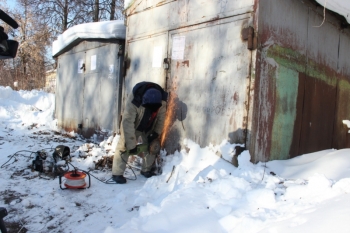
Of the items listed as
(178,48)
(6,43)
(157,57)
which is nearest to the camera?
(6,43)

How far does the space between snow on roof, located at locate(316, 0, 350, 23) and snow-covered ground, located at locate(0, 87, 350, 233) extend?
7.66 ft

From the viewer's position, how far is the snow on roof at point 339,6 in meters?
4.34

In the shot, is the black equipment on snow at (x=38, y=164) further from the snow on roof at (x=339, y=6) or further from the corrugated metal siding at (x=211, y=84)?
the snow on roof at (x=339, y=6)

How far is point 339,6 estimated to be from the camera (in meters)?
4.61

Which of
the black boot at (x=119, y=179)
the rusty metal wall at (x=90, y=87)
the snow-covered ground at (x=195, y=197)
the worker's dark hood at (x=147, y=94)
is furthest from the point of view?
the rusty metal wall at (x=90, y=87)

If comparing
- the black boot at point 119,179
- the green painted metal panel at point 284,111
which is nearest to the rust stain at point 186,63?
the green painted metal panel at point 284,111

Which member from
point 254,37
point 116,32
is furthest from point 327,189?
point 116,32

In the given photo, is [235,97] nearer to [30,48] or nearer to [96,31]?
[96,31]

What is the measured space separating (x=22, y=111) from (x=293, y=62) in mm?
10330

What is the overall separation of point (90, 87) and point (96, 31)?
1.48 meters

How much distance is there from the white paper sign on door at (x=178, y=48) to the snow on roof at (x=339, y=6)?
221 centimetres

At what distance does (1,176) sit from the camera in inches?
163

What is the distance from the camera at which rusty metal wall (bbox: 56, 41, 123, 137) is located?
6.34 meters

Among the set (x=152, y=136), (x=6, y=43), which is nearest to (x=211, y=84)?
(x=152, y=136)
